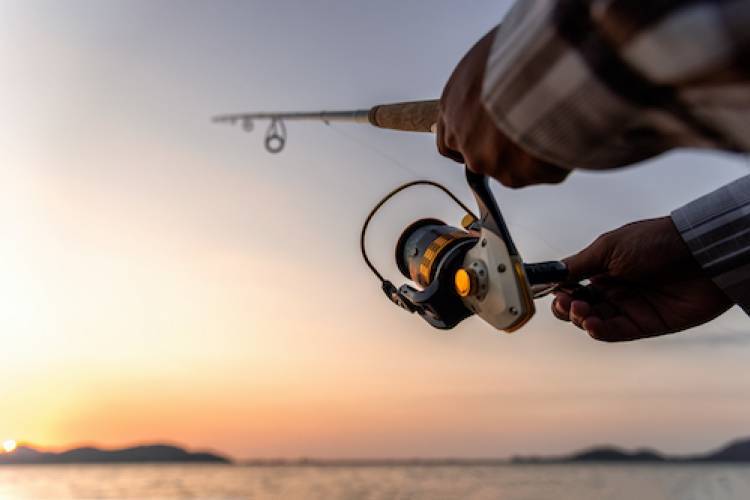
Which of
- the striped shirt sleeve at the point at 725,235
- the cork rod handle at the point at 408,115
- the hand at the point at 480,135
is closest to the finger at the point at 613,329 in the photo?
the striped shirt sleeve at the point at 725,235

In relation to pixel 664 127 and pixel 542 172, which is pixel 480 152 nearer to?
pixel 542 172

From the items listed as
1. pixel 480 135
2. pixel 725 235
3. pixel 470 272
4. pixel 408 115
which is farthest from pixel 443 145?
pixel 725 235

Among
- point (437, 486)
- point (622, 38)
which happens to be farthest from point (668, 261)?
point (437, 486)

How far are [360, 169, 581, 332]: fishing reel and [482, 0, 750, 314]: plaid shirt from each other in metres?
0.55

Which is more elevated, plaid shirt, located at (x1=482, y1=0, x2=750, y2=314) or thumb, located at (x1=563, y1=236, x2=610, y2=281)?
plaid shirt, located at (x1=482, y1=0, x2=750, y2=314)

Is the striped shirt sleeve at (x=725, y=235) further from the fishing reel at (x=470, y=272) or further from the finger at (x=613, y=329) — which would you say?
the fishing reel at (x=470, y=272)

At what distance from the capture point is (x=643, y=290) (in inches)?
75.6

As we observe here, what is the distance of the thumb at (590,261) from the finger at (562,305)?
0.20ft

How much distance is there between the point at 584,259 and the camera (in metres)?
1.98

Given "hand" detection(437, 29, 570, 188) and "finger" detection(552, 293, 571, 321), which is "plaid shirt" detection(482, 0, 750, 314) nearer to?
"hand" detection(437, 29, 570, 188)

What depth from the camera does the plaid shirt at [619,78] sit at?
0.61 metres

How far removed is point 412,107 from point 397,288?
475 mm

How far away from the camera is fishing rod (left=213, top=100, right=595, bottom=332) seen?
1.43m

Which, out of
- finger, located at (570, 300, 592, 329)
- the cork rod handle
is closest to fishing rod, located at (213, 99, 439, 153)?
the cork rod handle
